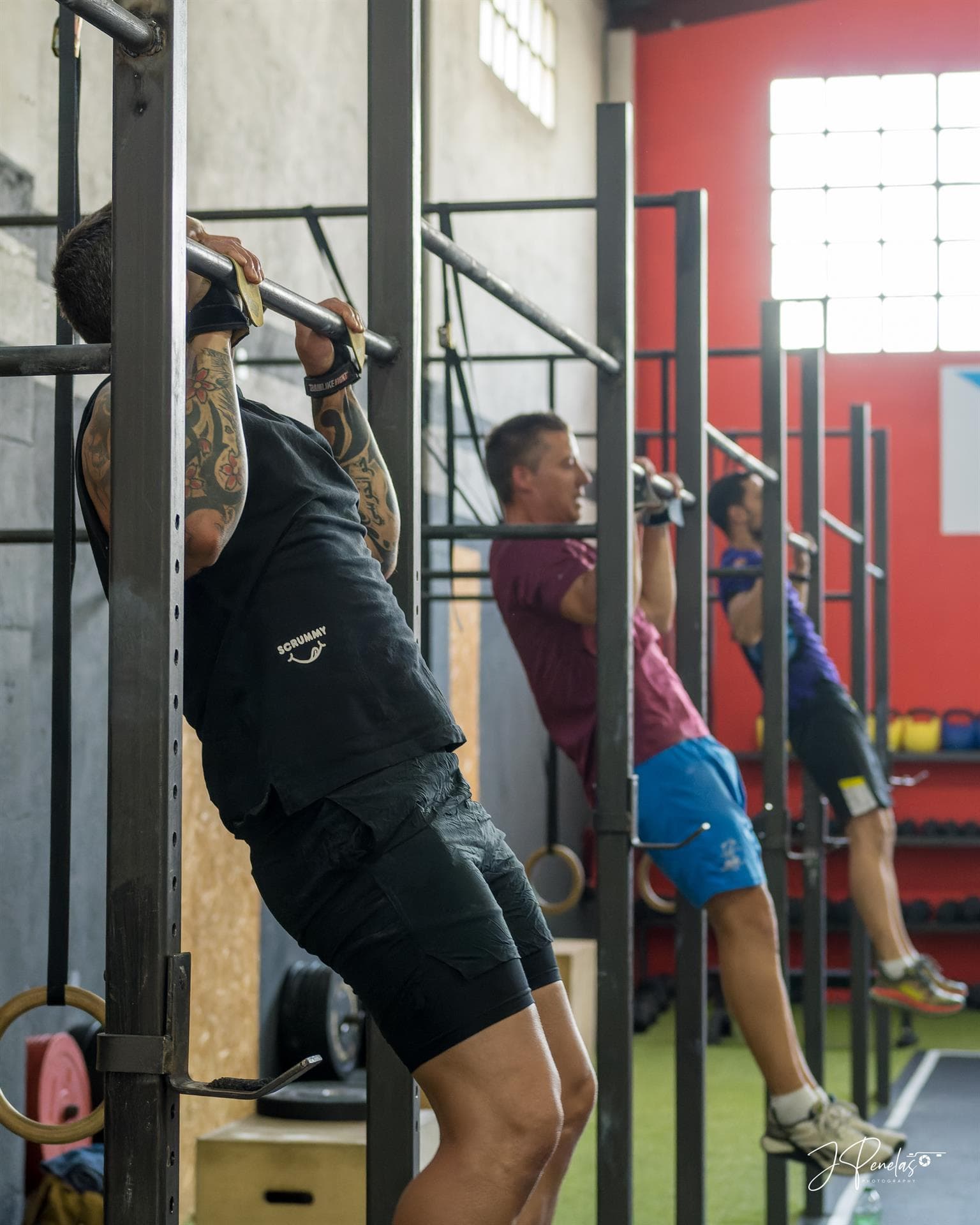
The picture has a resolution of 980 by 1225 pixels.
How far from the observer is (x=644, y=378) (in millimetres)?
8406

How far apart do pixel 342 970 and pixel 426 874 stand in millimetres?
134

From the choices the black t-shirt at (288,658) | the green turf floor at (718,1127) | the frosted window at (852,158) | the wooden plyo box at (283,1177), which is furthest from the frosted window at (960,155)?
the black t-shirt at (288,658)

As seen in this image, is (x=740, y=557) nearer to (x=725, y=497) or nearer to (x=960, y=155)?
(x=725, y=497)

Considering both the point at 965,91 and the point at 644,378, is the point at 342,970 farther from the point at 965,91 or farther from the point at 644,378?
the point at 965,91

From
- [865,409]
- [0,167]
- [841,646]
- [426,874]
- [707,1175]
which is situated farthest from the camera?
[841,646]

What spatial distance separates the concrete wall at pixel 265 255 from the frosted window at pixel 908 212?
65.2 inches

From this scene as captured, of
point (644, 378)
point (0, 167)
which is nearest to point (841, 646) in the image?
point (644, 378)

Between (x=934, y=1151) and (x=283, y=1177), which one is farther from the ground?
(x=283, y=1177)

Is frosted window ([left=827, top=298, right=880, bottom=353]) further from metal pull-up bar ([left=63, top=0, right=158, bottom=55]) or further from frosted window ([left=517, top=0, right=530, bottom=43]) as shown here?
metal pull-up bar ([left=63, top=0, right=158, bottom=55])

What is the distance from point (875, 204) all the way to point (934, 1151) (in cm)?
514

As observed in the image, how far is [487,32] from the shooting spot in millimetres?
6395

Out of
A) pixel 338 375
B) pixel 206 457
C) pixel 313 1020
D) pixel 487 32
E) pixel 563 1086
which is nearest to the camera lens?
pixel 206 457

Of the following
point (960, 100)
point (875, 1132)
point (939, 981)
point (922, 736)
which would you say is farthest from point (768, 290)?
point (875, 1132)

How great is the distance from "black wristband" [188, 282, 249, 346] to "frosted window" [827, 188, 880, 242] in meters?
7.24
